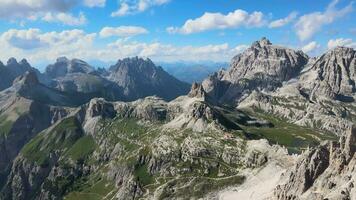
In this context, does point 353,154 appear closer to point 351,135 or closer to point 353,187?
point 351,135

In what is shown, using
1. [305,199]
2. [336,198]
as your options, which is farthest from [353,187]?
[305,199]

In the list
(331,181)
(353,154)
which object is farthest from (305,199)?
(353,154)

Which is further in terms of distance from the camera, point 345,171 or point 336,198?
point 345,171

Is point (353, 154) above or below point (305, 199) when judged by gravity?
above

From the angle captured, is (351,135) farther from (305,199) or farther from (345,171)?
(305,199)

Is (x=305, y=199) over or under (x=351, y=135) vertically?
under

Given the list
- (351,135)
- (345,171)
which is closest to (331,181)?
(345,171)

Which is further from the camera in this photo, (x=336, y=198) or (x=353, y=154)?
(x=353, y=154)

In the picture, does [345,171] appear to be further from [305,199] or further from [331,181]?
[305,199]
